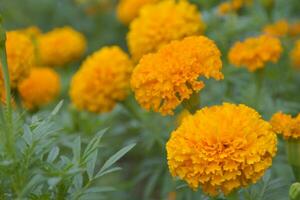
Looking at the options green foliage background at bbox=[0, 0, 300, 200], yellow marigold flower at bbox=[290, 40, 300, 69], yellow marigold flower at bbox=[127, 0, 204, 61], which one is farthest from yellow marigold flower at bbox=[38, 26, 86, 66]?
yellow marigold flower at bbox=[290, 40, 300, 69]

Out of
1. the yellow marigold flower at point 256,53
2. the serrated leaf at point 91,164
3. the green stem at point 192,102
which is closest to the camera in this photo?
the serrated leaf at point 91,164

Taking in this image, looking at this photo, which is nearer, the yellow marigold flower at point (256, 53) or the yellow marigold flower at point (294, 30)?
the yellow marigold flower at point (256, 53)

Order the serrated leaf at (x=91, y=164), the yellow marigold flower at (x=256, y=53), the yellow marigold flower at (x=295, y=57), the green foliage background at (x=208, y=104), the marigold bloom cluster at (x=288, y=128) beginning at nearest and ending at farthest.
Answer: the serrated leaf at (x=91, y=164)
the marigold bloom cluster at (x=288, y=128)
the yellow marigold flower at (x=256, y=53)
the green foliage background at (x=208, y=104)
the yellow marigold flower at (x=295, y=57)

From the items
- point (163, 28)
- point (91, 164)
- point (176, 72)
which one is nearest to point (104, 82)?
point (163, 28)

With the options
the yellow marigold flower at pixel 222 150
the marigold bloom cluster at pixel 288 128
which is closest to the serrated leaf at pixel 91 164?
the yellow marigold flower at pixel 222 150

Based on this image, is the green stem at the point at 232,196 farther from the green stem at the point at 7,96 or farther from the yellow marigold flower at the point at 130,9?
the yellow marigold flower at the point at 130,9

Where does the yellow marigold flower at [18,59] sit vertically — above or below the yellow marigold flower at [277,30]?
below

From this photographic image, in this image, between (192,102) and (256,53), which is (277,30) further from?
(192,102)

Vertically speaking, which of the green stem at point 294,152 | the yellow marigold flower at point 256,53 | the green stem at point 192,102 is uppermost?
the yellow marigold flower at point 256,53

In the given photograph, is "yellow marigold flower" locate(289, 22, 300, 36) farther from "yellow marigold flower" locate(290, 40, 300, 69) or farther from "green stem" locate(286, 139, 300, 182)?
"green stem" locate(286, 139, 300, 182)
